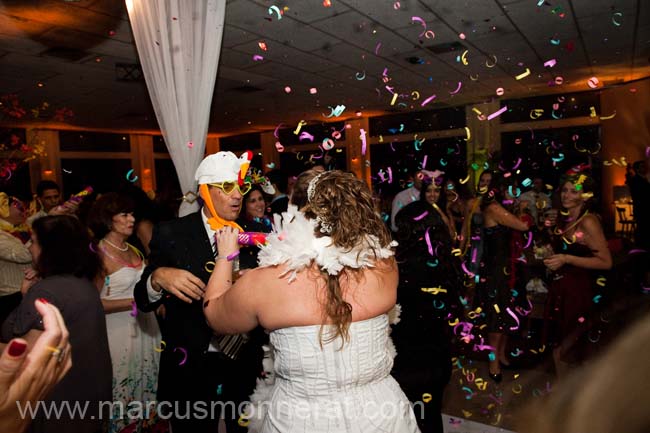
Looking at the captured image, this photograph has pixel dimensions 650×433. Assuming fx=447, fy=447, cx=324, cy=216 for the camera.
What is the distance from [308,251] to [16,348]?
801 millimetres

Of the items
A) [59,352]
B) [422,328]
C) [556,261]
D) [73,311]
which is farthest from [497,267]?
[59,352]

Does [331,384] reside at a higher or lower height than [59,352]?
lower

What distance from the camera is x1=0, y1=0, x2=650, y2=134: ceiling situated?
402cm

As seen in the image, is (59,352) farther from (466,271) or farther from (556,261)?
(466,271)

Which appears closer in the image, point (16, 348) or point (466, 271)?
point (16, 348)

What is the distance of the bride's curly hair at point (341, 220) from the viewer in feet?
4.55

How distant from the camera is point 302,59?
5559 millimetres

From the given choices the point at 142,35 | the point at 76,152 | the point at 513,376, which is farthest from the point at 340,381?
the point at 76,152

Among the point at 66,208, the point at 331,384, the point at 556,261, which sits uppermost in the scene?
the point at 66,208

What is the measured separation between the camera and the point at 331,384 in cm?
145

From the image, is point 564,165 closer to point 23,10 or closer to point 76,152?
point 23,10

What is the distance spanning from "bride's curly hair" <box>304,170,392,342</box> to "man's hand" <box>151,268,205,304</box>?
1.72 ft

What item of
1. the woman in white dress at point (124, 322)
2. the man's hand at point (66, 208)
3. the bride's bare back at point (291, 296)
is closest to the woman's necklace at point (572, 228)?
the bride's bare back at point (291, 296)

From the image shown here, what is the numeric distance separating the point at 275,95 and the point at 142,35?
18.6 feet
